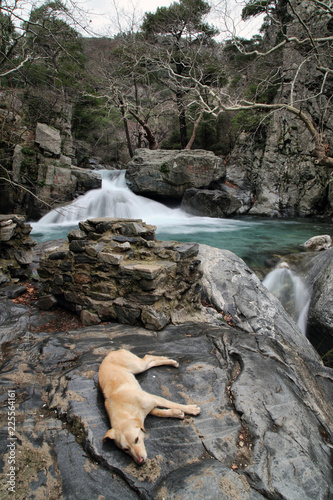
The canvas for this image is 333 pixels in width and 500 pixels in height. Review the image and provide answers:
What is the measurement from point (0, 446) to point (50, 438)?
1.06 ft

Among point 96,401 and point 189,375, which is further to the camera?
point 189,375

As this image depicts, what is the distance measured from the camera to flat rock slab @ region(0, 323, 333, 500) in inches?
71.0

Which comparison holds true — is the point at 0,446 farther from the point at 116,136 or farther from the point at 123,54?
the point at 116,136

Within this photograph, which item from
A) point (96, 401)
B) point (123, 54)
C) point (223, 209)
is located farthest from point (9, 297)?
point (123, 54)

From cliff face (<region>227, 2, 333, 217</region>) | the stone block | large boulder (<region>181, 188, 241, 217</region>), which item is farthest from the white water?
the stone block

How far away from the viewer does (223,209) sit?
15.5 m

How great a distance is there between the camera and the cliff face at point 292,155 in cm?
1532

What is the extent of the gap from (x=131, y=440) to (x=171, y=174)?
47.6 feet

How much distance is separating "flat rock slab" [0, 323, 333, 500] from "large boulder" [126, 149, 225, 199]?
12.8 metres

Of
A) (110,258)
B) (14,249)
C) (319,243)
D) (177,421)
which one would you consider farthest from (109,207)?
(177,421)

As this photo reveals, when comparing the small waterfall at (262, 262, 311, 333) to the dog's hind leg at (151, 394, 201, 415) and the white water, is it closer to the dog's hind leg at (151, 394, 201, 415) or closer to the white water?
the dog's hind leg at (151, 394, 201, 415)

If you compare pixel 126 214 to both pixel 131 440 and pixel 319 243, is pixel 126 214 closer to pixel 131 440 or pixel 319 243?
pixel 319 243

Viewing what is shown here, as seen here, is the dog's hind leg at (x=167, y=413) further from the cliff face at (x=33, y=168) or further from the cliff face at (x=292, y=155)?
the cliff face at (x=292, y=155)

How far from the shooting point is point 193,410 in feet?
7.69
